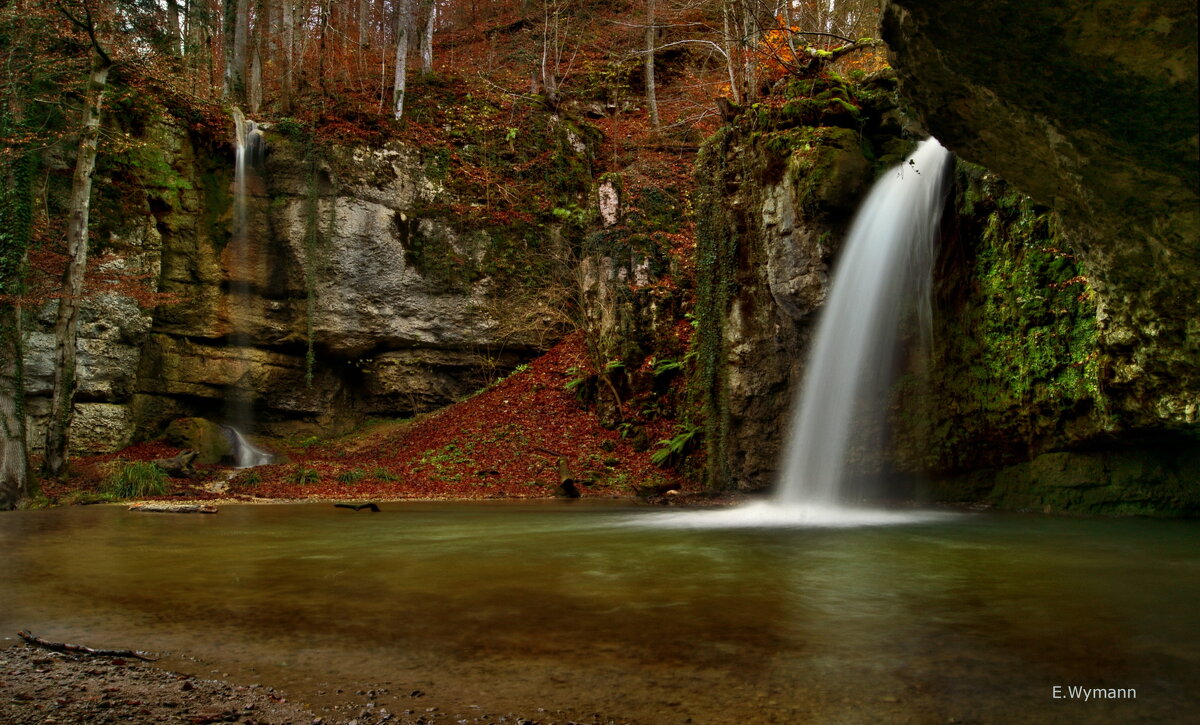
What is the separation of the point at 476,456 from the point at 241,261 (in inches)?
337

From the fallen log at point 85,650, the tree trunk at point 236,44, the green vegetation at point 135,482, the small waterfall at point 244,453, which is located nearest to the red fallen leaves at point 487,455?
the small waterfall at point 244,453

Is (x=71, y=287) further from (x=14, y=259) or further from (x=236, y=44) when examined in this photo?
(x=236, y=44)

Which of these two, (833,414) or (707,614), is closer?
(707,614)

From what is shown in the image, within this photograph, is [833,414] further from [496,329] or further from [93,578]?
[496,329]

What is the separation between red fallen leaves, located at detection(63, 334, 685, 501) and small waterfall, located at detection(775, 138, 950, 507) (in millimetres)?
3071

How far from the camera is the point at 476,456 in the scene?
1670 cm

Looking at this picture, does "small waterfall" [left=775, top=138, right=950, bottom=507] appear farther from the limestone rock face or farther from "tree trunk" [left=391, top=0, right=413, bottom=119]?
"tree trunk" [left=391, top=0, right=413, bottom=119]

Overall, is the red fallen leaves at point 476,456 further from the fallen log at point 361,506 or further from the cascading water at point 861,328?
the cascading water at point 861,328

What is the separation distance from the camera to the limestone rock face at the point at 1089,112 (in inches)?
105

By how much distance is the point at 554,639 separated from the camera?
3.53 metres

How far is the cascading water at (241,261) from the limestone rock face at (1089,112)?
18.9 metres

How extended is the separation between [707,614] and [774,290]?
9034 millimetres

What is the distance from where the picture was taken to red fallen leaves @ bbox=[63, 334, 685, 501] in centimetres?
1434

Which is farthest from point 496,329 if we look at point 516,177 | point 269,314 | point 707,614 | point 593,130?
point 707,614
